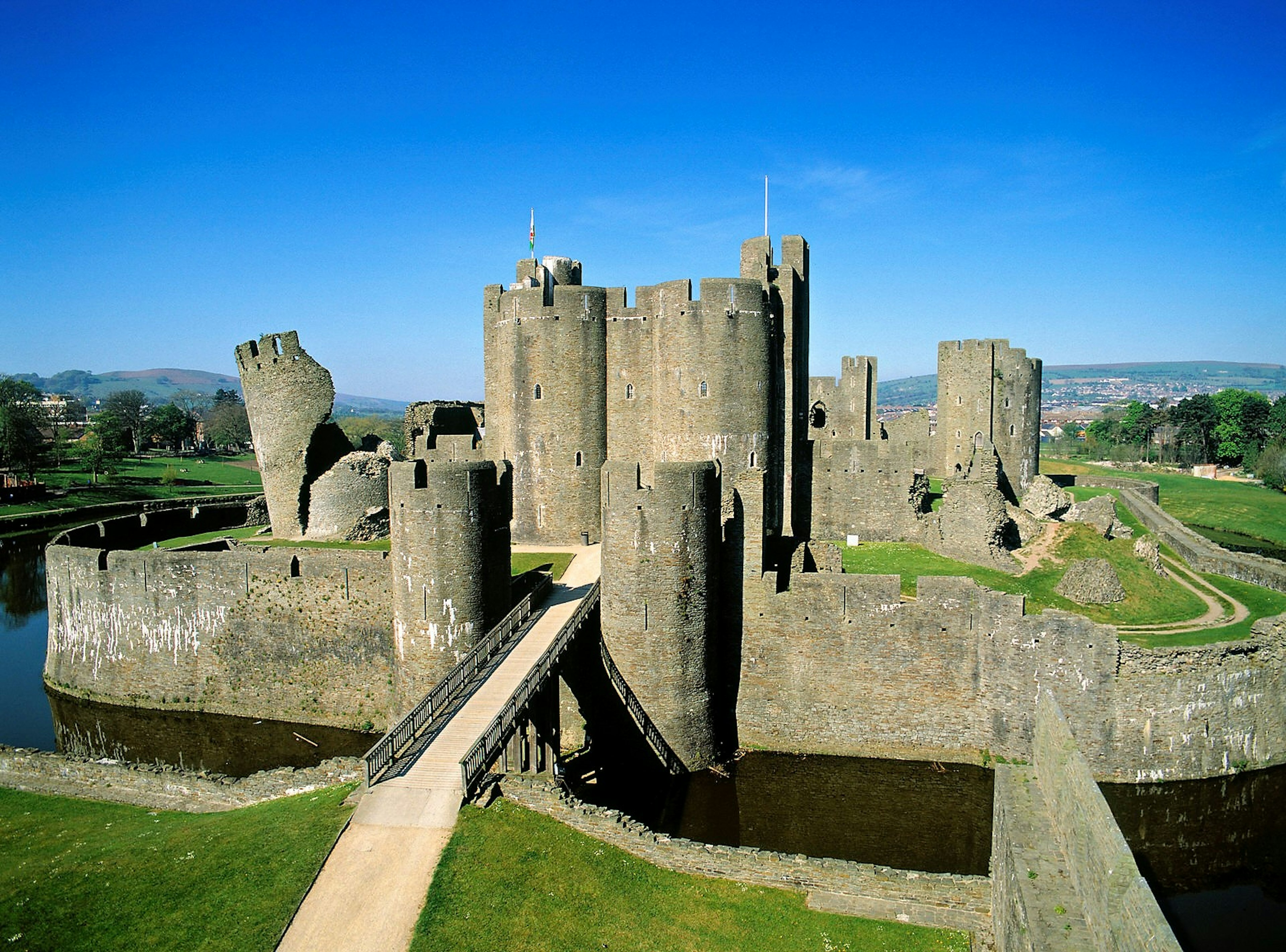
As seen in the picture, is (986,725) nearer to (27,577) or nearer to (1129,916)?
(1129,916)

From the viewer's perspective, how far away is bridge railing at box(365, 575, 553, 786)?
55.2ft

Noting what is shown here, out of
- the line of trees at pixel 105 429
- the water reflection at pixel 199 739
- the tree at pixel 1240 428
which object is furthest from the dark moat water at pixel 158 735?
the tree at pixel 1240 428

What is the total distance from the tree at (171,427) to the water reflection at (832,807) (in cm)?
13046

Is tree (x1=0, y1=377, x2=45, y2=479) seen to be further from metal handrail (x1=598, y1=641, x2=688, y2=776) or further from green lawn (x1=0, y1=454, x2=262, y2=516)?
metal handrail (x1=598, y1=641, x2=688, y2=776)

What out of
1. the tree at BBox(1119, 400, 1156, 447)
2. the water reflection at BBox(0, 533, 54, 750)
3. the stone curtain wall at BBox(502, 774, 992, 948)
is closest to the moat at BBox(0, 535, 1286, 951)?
the water reflection at BBox(0, 533, 54, 750)

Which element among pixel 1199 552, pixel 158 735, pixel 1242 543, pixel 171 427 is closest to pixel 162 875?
pixel 158 735

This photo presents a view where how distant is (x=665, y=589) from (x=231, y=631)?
50.8 ft

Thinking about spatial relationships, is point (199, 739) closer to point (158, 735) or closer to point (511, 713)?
point (158, 735)

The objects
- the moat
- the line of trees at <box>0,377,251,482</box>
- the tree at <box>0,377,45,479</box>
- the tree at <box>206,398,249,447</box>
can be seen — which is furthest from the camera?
the tree at <box>206,398,249,447</box>

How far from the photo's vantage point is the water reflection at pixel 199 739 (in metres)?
25.2

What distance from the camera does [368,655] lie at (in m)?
27.0

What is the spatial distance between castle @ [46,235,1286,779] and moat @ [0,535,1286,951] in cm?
83

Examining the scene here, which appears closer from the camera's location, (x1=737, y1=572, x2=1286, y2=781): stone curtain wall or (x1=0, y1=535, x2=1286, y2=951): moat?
(x1=0, y1=535, x2=1286, y2=951): moat

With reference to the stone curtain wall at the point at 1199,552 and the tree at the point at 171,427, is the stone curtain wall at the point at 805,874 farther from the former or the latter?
the tree at the point at 171,427
